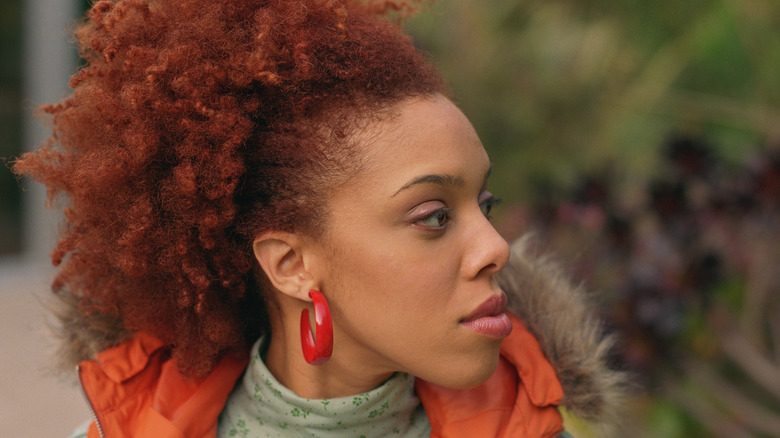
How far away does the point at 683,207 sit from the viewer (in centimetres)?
313

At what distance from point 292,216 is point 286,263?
115 mm

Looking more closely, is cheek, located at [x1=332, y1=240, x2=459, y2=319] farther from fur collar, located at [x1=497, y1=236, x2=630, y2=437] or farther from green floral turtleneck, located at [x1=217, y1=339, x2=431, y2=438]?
fur collar, located at [x1=497, y1=236, x2=630, y2=437]

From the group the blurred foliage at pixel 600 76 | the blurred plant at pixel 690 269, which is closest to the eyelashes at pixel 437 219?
the blurred plant at pixel 690 269

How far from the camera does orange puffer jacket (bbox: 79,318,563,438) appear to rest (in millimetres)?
Result: 1729

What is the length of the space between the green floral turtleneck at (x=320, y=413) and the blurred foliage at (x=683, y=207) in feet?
2.38

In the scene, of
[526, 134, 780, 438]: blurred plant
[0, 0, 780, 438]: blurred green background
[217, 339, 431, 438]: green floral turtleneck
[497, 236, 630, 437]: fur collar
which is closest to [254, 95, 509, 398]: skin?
[217, 339, 431, 438]: green floral turtleneck

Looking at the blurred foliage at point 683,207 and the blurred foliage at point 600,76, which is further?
the blurred foliage at point 600,76

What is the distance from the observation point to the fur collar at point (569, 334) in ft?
6.03

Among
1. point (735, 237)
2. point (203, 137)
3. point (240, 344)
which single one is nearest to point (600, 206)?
point (735, 237)

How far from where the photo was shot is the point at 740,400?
3.28 meters

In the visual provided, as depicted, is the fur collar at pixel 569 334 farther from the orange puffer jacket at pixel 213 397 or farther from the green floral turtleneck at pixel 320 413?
the green floral turtleneck at pixel 320 413

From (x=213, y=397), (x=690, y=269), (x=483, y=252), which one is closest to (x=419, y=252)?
(x=483, y=252)

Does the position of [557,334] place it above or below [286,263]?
below

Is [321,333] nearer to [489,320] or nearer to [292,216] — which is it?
[292,216]
